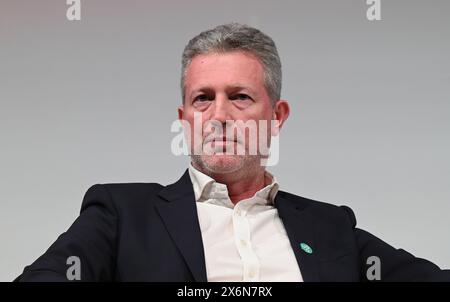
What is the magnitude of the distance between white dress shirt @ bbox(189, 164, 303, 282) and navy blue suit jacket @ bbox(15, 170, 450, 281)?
33mm

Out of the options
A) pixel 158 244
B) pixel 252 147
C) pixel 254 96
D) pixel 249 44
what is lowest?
pixel 158 244

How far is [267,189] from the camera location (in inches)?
67.6

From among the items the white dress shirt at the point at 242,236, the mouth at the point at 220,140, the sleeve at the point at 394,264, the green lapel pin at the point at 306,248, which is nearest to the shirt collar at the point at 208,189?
the white dress shirt at the point at 242,236

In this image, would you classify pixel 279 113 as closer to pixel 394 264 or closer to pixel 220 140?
pixel 220 140

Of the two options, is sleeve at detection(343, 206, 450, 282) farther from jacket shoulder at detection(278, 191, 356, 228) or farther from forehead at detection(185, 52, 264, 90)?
forehead at detection(185, 52, 264, 90)

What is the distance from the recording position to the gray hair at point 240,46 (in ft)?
5.49

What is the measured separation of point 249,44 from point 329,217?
→ 1.88 ft

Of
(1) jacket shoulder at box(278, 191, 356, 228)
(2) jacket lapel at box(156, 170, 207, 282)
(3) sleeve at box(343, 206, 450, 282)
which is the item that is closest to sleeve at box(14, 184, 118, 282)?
(2) jacket lapel at box(156, 170, 207, 282)

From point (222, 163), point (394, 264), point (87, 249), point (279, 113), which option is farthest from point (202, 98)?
point (394, 264)
